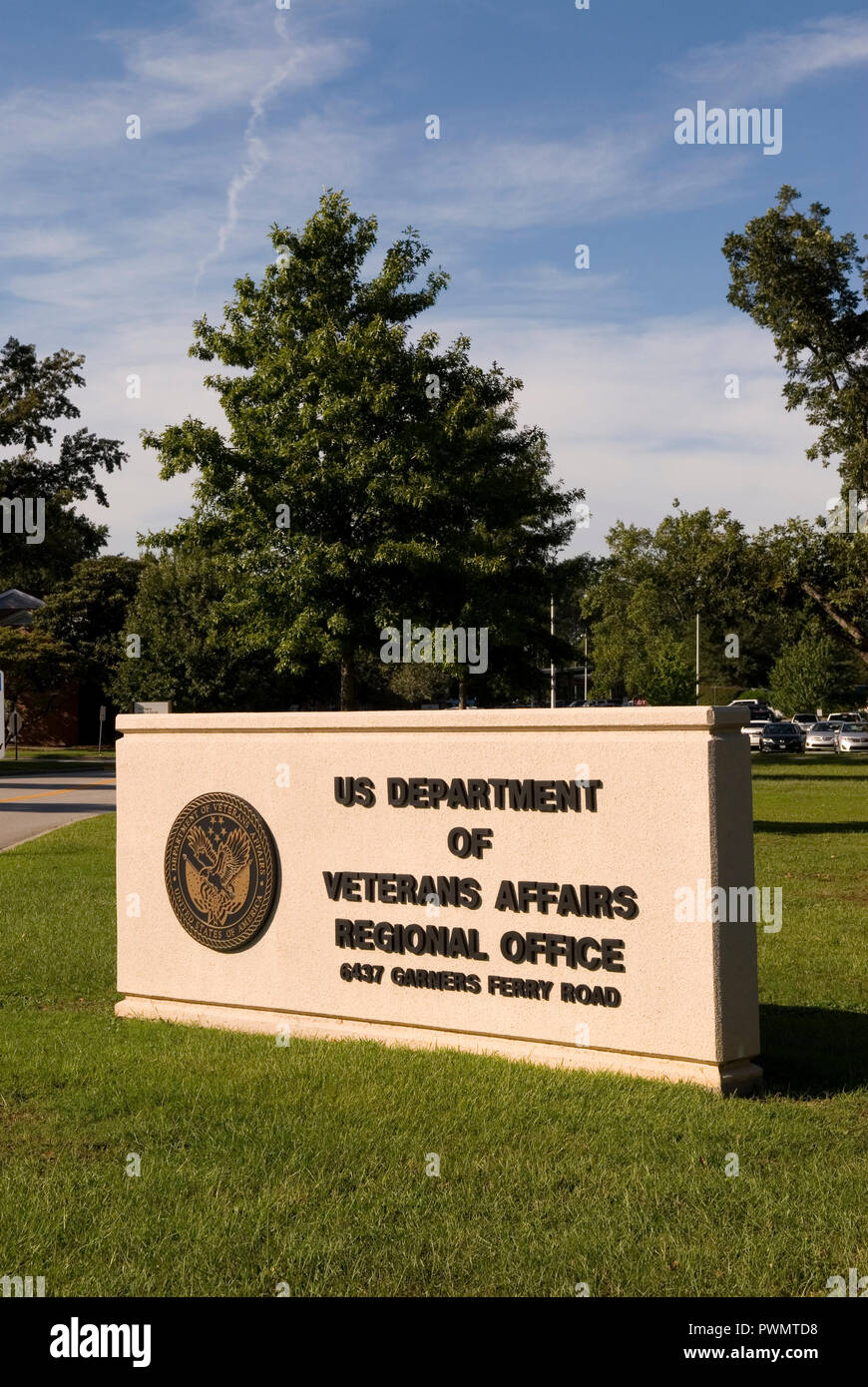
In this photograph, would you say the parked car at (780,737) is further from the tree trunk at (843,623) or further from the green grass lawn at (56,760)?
the tree trunk at (843,623)

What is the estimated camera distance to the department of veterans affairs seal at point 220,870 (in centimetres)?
786

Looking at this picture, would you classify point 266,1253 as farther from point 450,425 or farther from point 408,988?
point 450,425

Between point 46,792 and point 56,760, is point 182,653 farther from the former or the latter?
point 46,792

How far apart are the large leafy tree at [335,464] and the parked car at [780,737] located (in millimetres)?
31794

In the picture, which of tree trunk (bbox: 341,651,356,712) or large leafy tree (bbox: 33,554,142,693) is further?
large leafy tree (bbox: 33,554,142,693)

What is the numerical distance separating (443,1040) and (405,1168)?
1941mm

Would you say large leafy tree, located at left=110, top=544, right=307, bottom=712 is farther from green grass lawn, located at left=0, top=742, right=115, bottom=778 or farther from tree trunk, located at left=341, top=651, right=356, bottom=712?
tree trunk, located at left=341, top=651, right=356, bottom=712

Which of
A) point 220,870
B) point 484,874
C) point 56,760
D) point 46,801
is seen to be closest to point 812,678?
point 56,760

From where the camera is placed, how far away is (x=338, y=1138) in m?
5.59

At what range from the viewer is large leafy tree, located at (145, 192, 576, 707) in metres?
23.0

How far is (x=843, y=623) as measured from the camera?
755 inches

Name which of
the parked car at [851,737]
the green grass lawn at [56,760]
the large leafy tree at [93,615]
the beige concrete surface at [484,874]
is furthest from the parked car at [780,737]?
Result: the beige concrete surface at [484,874]

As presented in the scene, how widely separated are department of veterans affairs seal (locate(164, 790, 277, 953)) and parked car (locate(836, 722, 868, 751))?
A: 4983 centimetres

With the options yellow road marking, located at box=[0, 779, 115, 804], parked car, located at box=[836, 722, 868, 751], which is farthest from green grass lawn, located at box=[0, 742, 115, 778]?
parked car, located at box=[836, 722, 868, 751]
